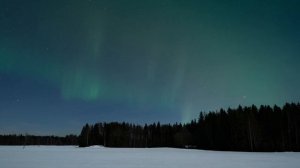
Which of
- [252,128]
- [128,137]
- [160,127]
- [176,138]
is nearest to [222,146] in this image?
[252,128]

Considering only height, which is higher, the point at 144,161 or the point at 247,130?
the point at 247,130

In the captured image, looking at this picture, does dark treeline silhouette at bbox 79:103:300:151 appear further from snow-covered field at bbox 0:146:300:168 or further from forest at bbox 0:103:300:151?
snow-covered field at bbox 0:146:300:168

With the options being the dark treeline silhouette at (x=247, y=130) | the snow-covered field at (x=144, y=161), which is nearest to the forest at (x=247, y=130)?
the dark treeline silhouette at (x=247, y=130)

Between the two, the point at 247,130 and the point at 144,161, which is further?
the point at 247,130

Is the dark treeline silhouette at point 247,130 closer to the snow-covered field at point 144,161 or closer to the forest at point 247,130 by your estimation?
the forest at point 247,130

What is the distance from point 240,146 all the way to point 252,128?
278 inches

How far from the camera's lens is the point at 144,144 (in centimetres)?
14412

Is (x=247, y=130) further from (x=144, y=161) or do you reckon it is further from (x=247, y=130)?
(x=144, y=161)

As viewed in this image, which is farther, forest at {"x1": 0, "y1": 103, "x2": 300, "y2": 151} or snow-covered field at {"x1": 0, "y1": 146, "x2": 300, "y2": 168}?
forest at {"x1": 0, "y1": 103, "x2": 300, "y2": 151}

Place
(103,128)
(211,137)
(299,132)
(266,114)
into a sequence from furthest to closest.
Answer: (103,128) < (211,137) < (266,114) < (299,132)

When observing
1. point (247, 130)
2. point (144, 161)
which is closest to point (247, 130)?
point (247, 130)

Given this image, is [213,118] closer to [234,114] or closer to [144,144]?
[234,114]

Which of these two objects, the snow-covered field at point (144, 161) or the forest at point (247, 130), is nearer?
the snow-covered field at point (144, 161)

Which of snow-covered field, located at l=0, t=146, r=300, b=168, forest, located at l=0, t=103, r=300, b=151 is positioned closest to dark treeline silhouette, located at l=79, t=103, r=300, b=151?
forest, located at l=0, t=103, r=300, b=151
